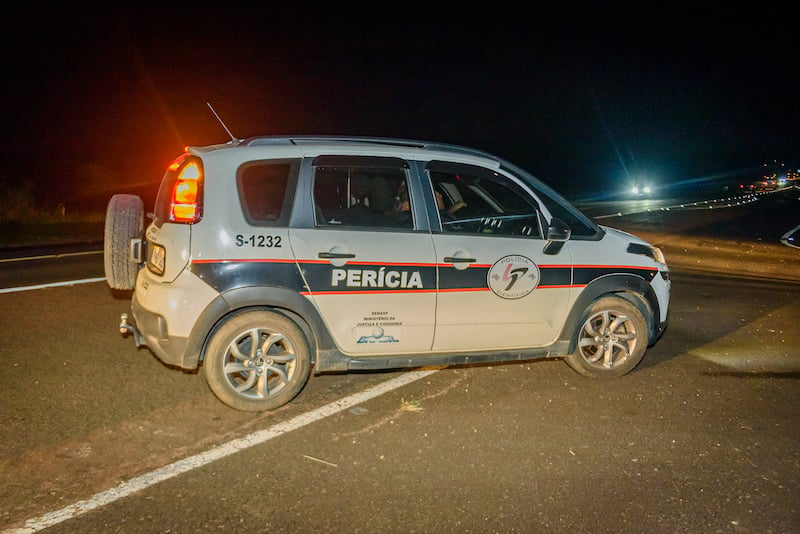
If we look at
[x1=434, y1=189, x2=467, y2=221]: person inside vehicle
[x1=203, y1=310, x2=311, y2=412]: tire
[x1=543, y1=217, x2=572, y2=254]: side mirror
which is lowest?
[x1=203, y1=310, x2=311, y2=412]: tire

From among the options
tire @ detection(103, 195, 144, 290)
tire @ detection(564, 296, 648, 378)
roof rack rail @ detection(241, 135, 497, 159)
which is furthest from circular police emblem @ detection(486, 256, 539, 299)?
tire @ detection(103, 195, 144, 290)

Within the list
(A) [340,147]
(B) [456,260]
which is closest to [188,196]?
(A) [340,147]

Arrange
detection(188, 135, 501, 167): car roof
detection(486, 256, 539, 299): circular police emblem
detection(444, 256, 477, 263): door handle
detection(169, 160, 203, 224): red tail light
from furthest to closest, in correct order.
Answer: detection(486, 256, 539, 299): circular police emblem < detection(444, 256, 477, 263): door handle < detection(188, 135, 501, 167): car roof < detection(169, 160, 203, 224): red tail light

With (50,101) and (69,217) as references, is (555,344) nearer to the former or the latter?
(69,217)

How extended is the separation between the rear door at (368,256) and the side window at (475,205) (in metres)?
0.33

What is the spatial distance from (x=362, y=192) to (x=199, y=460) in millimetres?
2147

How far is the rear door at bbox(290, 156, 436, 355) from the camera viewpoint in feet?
15.2

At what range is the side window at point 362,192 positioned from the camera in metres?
4.76

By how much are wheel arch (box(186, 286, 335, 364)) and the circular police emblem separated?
1.31m

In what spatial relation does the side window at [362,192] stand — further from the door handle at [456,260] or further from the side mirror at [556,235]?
the side mirror at [556,235]

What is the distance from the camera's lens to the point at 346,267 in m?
4.66

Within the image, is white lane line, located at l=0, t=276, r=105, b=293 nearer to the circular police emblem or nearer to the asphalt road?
the asphalt road

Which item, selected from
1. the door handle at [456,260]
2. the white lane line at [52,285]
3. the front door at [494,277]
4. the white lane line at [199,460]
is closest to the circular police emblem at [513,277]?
the front door at [494,277]

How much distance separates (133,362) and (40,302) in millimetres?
2778
